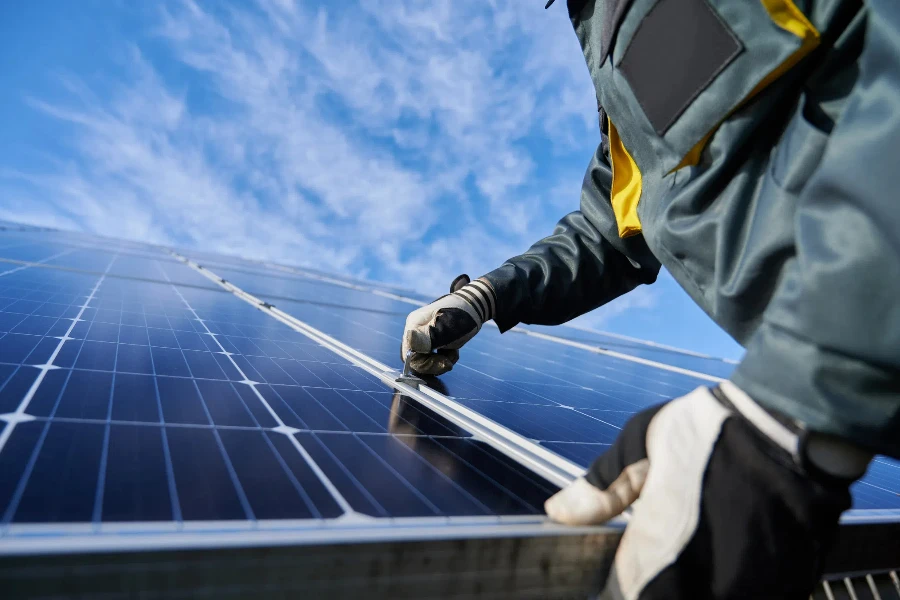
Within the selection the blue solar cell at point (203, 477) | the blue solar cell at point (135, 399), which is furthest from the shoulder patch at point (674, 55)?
the blue solar cell at point (135, 399)

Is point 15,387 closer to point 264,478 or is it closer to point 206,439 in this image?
point 206,439

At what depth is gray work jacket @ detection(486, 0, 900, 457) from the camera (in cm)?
104

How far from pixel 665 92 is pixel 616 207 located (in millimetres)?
859

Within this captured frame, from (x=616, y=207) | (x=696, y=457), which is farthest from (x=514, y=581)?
(x=616, y=207)

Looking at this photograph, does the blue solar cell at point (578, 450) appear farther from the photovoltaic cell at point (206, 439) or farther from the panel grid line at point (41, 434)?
the panel grid line at point (41, 434)

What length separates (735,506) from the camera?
3.54 feet

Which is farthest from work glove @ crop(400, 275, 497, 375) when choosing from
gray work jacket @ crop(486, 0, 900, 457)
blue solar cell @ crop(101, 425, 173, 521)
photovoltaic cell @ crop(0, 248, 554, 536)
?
blue solar cell @ crop(101, 425, 173, 521)

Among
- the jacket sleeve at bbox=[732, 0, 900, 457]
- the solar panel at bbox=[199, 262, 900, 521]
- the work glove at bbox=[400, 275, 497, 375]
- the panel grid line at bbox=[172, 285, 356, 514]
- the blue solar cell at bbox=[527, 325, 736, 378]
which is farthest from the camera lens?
the blue solar cell at bbox=[527, 325, 736, 378]

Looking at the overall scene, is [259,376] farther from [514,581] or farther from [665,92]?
[665,92]

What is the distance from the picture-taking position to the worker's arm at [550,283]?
283 centimetres

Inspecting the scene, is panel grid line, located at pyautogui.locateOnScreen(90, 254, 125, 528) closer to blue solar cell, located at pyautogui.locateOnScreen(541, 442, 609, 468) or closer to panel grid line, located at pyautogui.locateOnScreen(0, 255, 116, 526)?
panel grid line, located at pyautogui.locateOnScreen(0, 255, 116, 526)

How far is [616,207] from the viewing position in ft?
8.47

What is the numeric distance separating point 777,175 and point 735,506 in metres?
0.87

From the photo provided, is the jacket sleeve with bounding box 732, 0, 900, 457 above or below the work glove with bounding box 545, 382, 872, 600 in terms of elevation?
above
